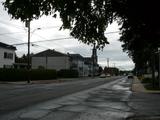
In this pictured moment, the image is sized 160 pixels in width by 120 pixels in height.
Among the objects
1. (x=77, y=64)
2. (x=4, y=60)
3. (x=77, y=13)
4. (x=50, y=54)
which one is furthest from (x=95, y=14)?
(x=77, y=64)

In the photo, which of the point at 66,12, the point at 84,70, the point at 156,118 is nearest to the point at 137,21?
the point at 66,12

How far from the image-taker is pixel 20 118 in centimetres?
1384

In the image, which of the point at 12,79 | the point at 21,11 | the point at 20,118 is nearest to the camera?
the point at 21,11

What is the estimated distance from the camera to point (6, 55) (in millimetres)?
81062

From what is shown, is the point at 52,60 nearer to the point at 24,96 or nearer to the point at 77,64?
the point at 77,64

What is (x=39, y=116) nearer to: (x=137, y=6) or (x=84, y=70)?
(x=137, y=6)

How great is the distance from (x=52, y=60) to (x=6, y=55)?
5103 cm

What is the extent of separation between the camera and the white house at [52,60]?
132 m

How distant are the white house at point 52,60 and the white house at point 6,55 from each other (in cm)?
4535

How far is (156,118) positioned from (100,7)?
5948 millimetres

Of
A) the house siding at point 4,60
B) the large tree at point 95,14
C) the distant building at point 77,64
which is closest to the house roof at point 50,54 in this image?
the distant building at point 77,64

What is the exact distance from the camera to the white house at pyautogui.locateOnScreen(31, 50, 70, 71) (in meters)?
132

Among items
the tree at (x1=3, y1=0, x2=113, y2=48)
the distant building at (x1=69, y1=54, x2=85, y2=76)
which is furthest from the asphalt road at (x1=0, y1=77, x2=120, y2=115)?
the distant building at (x1=69, y1=54, x2=85, y2=76)

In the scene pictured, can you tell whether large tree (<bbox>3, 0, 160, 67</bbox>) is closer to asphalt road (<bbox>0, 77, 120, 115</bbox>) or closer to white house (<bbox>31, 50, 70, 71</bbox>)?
asphalt road (<bbox>0, 77, 120, 115</bbox>)
